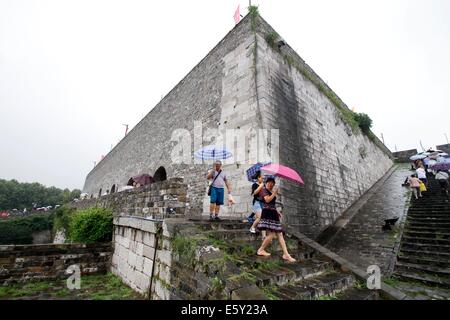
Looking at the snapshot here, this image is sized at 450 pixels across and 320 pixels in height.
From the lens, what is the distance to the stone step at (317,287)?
Answer: 9.47 feet

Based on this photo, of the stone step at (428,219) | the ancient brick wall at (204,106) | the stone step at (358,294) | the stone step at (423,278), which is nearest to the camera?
the stone step at (358,294)

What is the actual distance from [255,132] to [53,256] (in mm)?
5766

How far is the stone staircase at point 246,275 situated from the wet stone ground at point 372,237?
6.90 feet

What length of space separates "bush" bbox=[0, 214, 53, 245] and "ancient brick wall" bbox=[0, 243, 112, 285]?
85.8 feet

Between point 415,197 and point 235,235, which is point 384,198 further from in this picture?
point 235,235

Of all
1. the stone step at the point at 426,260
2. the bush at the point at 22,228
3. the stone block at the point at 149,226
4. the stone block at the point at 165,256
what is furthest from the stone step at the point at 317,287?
the bush at the point at 22,228

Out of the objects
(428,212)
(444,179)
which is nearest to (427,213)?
(428,212)

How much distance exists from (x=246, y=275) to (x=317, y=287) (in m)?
1.05

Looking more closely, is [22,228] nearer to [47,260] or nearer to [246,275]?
[47,260]

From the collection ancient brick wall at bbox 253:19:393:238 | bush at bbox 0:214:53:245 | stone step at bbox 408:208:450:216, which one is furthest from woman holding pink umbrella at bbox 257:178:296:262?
bush at bbox 0:214:53:245

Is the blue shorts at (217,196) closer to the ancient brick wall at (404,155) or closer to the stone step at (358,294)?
the stone step at (358,294)

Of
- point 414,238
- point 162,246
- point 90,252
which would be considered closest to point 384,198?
point 414,238

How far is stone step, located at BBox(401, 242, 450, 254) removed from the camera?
584cm

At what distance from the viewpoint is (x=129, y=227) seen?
18.0 feet
